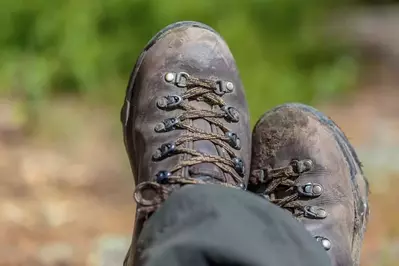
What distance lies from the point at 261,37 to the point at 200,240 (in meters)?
2.24

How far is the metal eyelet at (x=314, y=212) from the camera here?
1.19m

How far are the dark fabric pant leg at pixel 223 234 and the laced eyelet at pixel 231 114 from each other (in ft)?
1.41

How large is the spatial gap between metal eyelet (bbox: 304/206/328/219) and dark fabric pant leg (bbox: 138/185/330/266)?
364mm

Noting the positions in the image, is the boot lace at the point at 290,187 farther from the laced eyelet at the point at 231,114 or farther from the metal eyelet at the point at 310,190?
the laced eyelet at the point at 231,114

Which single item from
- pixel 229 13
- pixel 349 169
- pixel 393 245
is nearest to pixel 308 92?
pixel 229 13

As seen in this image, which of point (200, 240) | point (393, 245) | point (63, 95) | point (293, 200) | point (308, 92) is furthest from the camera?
point (308, 92)

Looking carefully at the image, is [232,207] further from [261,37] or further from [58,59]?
[261,37]

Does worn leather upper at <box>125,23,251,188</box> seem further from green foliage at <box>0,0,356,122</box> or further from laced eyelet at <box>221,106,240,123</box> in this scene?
green foliage at <box>0,0,356,122</box>

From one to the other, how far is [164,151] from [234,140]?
0.43 ft

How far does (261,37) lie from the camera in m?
2.92

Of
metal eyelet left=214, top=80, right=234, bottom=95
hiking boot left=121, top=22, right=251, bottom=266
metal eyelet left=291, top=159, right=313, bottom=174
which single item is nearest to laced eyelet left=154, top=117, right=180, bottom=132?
hiking boot left=121, top=22, right=251, bottom=266

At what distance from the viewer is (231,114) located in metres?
1.25

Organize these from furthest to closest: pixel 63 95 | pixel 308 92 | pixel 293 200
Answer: pixel 308 92
pixel 63 95
pixel 293 200

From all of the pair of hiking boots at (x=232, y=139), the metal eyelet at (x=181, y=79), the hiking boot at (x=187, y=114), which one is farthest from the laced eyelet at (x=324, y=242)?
the metal eyelet at (x=181, y=79)
